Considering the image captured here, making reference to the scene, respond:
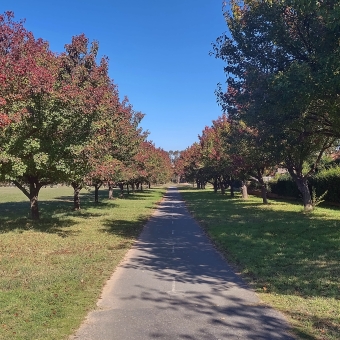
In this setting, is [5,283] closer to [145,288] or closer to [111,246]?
[145,288]

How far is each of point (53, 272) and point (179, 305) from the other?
3.58 meters

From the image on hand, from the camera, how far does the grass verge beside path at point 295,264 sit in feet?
17.9

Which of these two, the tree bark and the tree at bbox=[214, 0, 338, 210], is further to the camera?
the tree bark

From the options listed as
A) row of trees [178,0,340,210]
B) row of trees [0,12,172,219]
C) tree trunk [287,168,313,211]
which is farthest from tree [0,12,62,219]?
tree trunk [287,168,313,211]

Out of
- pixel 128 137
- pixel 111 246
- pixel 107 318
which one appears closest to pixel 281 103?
pixel 111 246

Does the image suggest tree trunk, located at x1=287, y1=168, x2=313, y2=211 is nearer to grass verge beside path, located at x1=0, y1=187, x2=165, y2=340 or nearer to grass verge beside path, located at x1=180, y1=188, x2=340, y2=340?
grass verge beside path, located at x1=180, y1=188, x2=340, y2=340

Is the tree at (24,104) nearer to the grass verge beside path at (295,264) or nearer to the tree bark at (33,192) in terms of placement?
the tree bark at (33,192)

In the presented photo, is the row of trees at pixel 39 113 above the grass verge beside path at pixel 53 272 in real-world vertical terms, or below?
above

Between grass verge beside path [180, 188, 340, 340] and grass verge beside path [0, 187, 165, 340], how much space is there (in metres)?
3.07

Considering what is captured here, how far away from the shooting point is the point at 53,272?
8328 millimetres

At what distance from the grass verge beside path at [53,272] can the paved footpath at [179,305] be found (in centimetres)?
38

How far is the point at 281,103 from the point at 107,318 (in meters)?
8.33

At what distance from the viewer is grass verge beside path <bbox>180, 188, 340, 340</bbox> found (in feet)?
17.9

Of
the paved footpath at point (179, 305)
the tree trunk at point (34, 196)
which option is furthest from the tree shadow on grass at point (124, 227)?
the paved footpath at point (179, 305)
